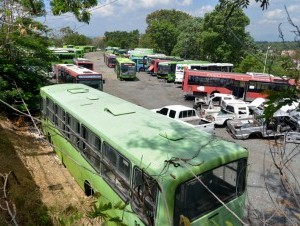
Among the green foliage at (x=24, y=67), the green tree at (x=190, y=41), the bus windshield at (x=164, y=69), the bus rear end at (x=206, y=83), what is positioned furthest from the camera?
the green tree at (x=190, y=41)

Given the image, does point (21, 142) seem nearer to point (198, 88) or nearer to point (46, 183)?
point (46, 183)

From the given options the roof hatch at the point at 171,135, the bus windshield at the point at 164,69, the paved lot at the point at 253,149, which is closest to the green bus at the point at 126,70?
the paved lot at the point at 253,149

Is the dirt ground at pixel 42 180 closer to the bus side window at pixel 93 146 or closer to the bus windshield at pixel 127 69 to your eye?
the bus side window at pixel 93 146

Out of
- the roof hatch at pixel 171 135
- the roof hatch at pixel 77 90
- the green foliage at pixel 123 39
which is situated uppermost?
the green foliage at pixel 123 39

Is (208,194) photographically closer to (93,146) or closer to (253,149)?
(93,146)

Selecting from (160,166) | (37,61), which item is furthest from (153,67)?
(160,166)

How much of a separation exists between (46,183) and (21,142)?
339 cm

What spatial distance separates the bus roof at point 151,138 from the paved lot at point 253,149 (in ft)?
3.05

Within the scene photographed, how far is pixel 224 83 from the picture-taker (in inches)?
1036

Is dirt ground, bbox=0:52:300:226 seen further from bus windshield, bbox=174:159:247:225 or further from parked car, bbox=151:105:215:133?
parked car, bbox=151:105:215:133

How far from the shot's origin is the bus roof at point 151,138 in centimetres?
558

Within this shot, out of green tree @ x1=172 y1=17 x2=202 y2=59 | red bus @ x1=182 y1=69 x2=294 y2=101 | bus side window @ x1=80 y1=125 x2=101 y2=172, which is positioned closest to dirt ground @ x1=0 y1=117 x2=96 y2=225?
bus side window @ x1=80 y1=125 x2=101 y2=172

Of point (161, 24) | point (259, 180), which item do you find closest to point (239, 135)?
point (259, 180)

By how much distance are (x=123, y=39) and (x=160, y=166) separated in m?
85.7
